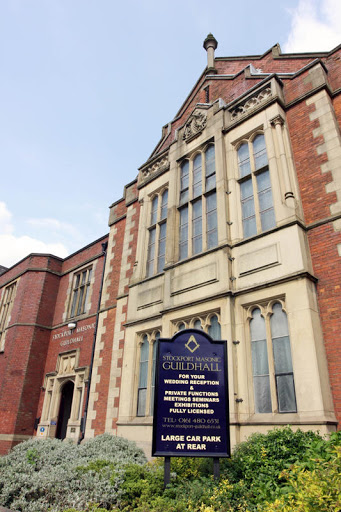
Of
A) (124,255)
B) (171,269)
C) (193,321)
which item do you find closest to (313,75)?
(171,269)

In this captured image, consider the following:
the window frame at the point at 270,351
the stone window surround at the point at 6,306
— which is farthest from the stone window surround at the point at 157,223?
the stone window surround at the point at 6,306

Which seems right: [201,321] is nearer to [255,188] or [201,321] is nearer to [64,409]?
[255,188]

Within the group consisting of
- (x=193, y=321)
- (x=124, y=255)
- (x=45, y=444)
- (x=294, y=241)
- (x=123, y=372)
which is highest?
(x=124, y=255)

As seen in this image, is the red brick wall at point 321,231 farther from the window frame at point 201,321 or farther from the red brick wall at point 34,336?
the red brick wall at point 34,336

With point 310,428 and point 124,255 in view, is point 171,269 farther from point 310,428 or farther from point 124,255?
point 310,428

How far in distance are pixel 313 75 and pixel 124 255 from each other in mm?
8125

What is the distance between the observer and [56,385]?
49.5 ft

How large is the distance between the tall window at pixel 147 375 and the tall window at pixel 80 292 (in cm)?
576

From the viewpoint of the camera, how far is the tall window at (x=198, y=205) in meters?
10.1

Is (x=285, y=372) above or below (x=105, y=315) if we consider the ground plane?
below

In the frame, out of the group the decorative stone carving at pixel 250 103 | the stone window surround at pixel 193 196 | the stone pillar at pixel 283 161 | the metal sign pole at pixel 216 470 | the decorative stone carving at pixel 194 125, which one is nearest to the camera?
the metal sign pole at pixel 216 470

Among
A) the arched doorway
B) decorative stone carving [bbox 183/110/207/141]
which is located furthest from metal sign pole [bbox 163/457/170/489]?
the arched doorway

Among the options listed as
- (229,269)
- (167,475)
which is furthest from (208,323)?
(167,475)

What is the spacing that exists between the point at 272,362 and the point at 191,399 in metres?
2.37
